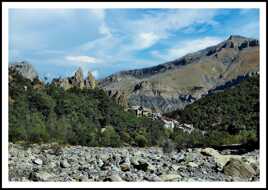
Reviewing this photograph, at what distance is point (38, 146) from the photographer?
28172mm

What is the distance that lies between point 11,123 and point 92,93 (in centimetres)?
1543

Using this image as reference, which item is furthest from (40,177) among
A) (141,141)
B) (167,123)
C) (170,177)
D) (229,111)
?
(229,111)

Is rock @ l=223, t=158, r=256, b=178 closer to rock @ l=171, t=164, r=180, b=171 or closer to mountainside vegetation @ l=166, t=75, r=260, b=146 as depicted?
rock @ l=171, t=164, r=180, b=171

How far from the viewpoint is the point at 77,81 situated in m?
47.2

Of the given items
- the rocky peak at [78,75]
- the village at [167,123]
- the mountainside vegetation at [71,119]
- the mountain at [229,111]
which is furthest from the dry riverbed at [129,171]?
the village at [167,123]

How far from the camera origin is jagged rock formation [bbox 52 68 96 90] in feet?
152

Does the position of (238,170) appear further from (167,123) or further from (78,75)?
(167,123)

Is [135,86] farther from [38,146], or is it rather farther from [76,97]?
[38,146]

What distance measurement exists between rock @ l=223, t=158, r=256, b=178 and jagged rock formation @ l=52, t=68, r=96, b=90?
2983 cm

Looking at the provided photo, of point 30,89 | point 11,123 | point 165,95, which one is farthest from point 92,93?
point 165,95

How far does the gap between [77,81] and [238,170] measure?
31754mm

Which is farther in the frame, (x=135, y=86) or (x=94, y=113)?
(x=135, y=86)

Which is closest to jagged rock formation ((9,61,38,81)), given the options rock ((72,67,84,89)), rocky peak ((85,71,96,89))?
rock ((72,67,84,89))

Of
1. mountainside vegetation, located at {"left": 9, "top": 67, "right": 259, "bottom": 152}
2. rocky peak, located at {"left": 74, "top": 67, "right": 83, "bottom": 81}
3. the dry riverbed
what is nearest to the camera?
the dry riverbed
